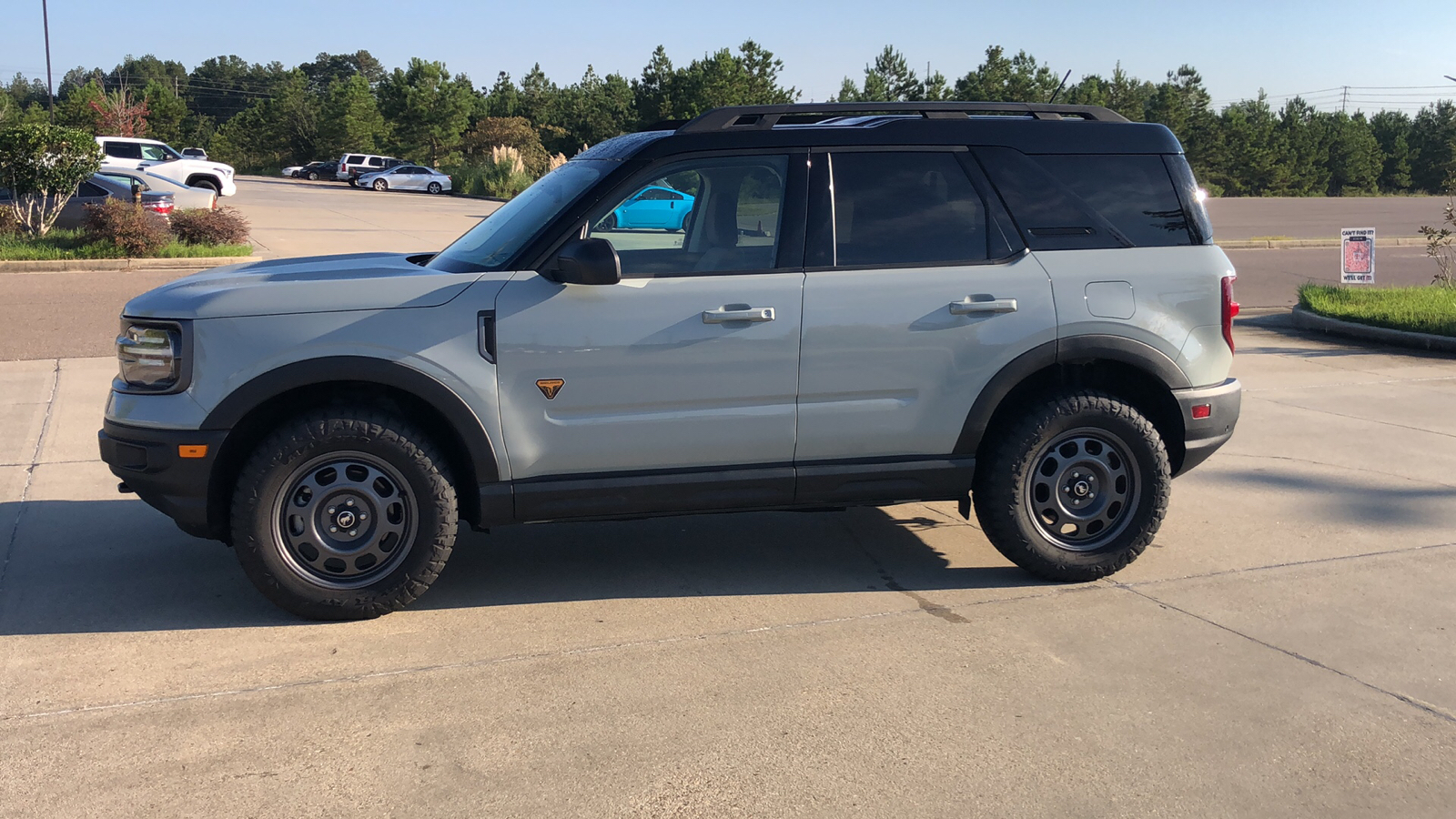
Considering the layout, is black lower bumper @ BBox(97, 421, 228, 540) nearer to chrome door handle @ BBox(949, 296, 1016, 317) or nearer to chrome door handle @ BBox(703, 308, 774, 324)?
chrome door handle @ BBox(703, 308, 774, 324)

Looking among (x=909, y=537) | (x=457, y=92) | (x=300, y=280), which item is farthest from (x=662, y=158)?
(x=457, y=92)

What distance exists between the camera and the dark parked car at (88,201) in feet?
61.7

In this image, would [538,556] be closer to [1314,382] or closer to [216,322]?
[216,322]

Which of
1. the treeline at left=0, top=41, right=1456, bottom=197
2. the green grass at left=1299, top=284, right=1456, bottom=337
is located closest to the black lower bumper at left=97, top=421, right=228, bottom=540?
the green grass at left=1299, top=284, right=1456, bottom=337

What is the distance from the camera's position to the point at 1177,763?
3.47 meters

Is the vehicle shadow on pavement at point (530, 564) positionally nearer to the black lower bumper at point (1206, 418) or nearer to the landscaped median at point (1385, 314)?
the black lower bumper at point (1206, 418)

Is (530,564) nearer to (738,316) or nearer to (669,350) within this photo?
(669,350)

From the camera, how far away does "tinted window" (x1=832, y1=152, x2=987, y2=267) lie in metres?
4.83

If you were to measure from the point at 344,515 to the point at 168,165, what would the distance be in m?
30.5

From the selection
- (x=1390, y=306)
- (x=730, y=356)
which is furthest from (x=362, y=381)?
(x=1390, y=306)

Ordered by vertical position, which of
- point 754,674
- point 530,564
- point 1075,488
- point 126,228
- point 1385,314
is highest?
point 126,228

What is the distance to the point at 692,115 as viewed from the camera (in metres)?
53.8

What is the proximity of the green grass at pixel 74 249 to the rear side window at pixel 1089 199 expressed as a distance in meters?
15.0

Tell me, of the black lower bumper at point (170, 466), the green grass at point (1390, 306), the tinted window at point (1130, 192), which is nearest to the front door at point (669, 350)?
the black lower bumper at point (170, 466)
